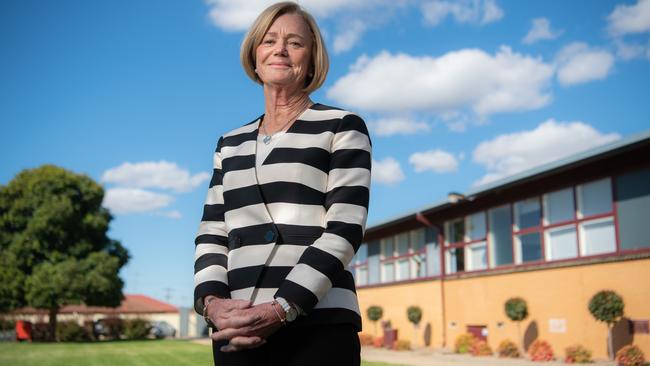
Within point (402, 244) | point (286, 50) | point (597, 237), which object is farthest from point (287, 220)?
point (402, 244)

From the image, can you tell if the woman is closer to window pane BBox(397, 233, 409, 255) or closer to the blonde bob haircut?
the blonde bob haircut

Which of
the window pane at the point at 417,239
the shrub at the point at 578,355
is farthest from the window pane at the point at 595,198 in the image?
the window pane at the point at 417,239

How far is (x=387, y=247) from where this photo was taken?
29141 mm

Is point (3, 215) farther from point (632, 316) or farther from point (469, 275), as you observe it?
point (632, 316)

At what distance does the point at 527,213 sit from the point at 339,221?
61.0 feet

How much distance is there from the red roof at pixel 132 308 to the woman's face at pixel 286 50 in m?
48.8

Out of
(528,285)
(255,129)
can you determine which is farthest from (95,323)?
(255,129)

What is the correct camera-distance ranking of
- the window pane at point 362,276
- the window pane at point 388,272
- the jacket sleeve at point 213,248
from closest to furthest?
1. the jacket sleeve at point 213,248
2. the window pane at point 388,272
3. the window pane at point 362,276

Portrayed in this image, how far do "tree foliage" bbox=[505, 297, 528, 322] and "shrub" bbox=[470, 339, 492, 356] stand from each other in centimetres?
128

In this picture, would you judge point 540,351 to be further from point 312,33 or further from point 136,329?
point 136,329

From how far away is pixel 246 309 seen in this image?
1.95 m

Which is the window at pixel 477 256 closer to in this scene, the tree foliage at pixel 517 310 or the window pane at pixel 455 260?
the window pane at pixel 455 260

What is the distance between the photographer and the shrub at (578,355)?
52.6ft

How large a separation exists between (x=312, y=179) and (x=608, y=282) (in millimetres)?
16161
